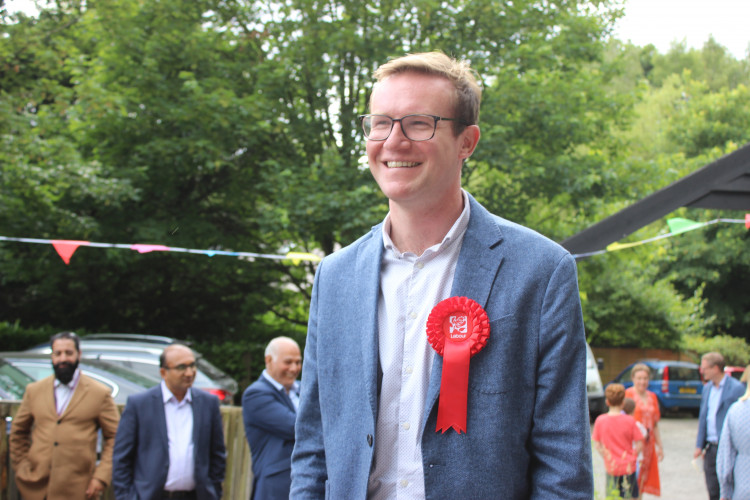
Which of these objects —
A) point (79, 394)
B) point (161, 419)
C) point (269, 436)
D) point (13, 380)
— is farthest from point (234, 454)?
point (13, 380)

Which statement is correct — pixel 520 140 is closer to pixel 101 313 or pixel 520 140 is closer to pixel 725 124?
pixel 101 313

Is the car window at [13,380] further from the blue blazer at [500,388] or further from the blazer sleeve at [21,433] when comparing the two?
the blue blazer at [500,388]

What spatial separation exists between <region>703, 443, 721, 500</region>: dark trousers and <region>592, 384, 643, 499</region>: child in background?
996 mm

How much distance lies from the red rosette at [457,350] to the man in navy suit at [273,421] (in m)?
3.03

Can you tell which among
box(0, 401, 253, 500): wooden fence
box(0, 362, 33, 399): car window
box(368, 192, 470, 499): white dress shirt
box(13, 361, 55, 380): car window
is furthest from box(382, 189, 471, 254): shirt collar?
box(13, 361, 55, 380): car window

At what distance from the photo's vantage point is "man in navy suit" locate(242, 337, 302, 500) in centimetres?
478

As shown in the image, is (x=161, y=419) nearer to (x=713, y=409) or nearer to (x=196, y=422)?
(x=196, y=422)

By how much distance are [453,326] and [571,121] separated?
43.8 ft

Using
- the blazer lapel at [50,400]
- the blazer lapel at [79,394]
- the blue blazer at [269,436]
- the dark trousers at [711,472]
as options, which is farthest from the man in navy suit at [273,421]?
the dark trousers at [711,472]

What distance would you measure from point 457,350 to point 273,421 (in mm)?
3339

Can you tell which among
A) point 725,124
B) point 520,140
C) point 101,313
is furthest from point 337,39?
point 725,124

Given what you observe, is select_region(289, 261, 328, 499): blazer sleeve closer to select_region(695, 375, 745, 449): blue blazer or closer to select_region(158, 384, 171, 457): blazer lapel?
select_region(158, 384, 171, 457): blazer lapel

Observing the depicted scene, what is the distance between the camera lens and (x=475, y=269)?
1.93 m

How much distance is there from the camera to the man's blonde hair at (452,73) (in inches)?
77.3
